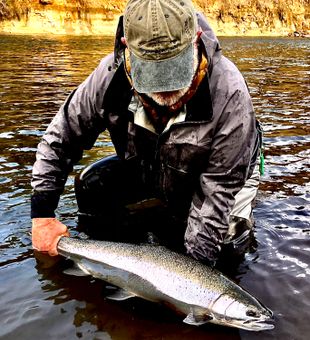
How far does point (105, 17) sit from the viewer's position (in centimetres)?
5144

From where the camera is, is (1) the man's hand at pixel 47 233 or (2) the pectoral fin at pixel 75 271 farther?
(1) the man's hand at pixel 47 233

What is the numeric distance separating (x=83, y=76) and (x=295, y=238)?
10858 millimetres

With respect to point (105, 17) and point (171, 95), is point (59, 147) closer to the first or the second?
point (171, 95)

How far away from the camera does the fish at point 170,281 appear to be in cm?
259

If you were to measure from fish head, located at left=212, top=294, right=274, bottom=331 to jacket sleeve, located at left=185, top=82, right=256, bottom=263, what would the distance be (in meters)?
0.49

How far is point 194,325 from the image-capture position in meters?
2.85

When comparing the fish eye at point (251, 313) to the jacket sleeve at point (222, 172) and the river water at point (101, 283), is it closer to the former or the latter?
the river water at point (101, 283)

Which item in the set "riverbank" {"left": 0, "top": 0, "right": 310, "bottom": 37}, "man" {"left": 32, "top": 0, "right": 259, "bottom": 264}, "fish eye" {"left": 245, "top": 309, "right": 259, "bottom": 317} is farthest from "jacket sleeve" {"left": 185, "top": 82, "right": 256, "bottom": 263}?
"riverbank" {"left": 0, "top": 0, "right": 310, "bottom": 37}

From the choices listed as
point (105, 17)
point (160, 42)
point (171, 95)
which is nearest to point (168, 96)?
point (171, 95)

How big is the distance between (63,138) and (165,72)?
109 cm

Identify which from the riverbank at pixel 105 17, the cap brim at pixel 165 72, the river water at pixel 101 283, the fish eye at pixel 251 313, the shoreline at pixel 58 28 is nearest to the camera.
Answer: the fish eye at pixel 251 313

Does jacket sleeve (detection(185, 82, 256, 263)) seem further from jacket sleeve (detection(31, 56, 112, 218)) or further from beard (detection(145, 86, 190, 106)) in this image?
jacket sleeve (detection(31, 56, 112, 218))

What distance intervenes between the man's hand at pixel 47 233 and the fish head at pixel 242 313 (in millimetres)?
1280

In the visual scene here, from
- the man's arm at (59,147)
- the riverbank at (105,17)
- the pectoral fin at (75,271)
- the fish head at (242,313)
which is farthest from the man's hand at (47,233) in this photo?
the riverbank at (105,17)
